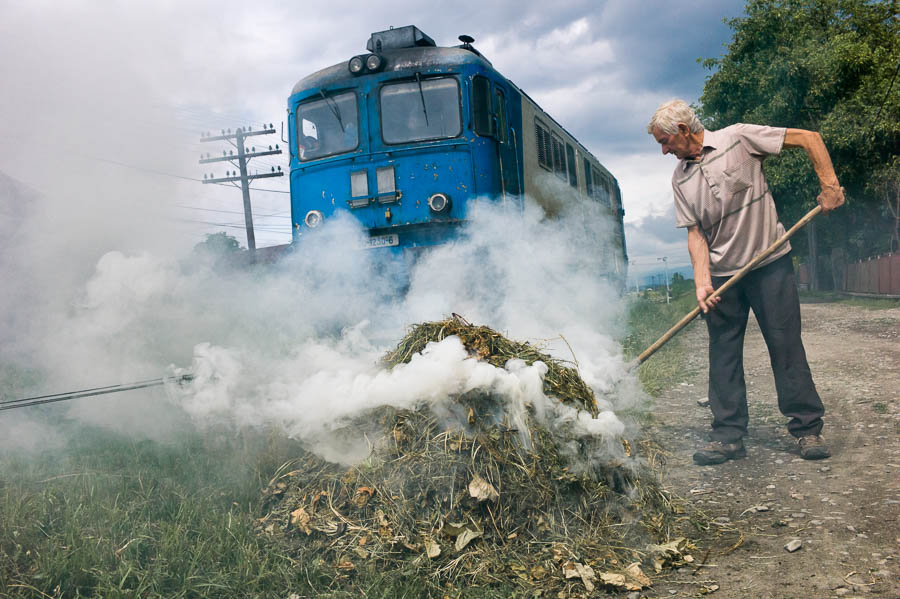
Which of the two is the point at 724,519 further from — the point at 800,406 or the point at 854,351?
the point at 854,351

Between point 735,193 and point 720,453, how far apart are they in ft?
5.49

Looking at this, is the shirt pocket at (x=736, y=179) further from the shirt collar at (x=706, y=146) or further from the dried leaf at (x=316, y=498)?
the dried leaf at (x=316, y=498)

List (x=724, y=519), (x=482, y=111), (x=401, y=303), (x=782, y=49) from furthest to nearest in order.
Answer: (x=782, y=49) → (x=482, y=111) → (x=401, y=303) → (x=724, y=519)

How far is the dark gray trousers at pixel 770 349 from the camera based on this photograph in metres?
4.05

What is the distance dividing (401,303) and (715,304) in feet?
11.0

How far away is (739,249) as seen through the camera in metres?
4.12

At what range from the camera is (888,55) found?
1950 centimetres

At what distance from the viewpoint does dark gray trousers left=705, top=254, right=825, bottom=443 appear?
4.05 metres

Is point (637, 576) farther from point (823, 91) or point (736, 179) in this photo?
point (823, 91)

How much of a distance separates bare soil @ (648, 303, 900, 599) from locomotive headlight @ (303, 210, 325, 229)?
4.36m

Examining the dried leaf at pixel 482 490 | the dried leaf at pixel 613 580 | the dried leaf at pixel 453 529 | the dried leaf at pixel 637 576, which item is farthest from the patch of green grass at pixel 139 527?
the dried leaf at pixel 637 576

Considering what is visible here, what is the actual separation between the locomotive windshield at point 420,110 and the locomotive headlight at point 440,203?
0.75 metres

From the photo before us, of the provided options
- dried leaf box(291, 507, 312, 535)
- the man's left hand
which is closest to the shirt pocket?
the man's left hand

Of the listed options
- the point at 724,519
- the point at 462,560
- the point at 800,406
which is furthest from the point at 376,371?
the point at 800,406
